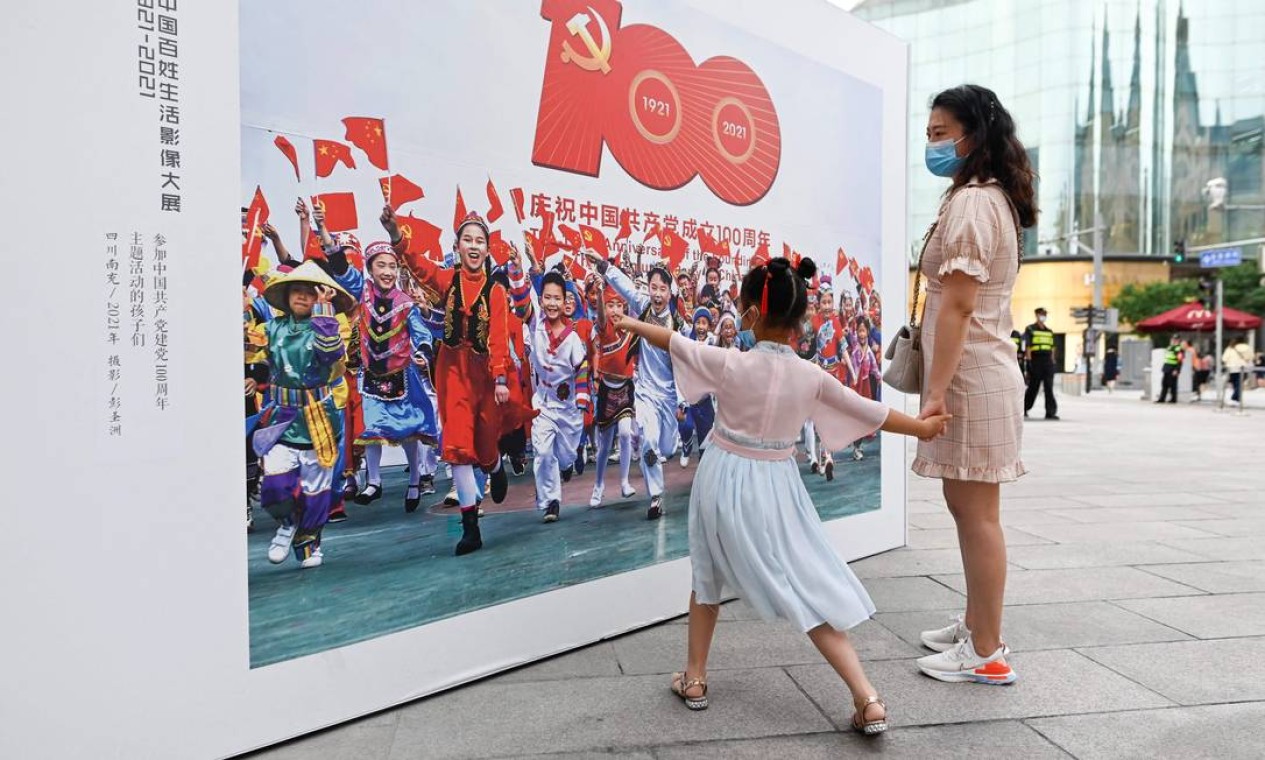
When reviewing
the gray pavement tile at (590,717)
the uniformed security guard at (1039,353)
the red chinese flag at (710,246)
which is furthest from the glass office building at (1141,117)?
the gray pavement tile at (590,717)

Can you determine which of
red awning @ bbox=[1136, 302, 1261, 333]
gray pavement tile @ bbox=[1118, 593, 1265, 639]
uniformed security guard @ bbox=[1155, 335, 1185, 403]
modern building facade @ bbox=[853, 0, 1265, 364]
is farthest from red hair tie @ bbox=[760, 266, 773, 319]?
modern building facade @ bbox=[853, 0, 1265, 364]

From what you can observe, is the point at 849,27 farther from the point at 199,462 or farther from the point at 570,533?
the point at 199,462

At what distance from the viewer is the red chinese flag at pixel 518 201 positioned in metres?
3.41

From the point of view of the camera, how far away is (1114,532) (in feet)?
20.6

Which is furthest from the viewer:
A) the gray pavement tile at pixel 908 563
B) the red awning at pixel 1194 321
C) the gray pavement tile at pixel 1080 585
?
the red awning at pixel 1194 321

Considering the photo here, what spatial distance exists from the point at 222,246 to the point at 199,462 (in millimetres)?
622

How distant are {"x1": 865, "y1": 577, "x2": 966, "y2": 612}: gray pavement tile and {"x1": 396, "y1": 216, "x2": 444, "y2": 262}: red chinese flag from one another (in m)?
Result: 2.60

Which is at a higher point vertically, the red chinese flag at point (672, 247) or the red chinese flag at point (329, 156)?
the red chinese flag at point (329, 156)

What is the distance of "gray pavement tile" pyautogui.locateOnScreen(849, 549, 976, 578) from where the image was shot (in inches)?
197

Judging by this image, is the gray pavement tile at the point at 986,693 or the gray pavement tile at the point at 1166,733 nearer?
the gray pavement tile at the point at 1166,733

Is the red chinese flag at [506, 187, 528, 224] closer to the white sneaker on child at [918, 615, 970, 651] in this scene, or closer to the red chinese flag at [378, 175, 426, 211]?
the red chinese flag at [378, 175, 426, 211]

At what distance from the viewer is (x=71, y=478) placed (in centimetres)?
236

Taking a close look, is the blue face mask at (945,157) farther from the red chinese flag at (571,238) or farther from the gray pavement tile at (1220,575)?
the gray pavement tile at (1220,575)

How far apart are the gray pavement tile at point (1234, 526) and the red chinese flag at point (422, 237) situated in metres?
5.73
